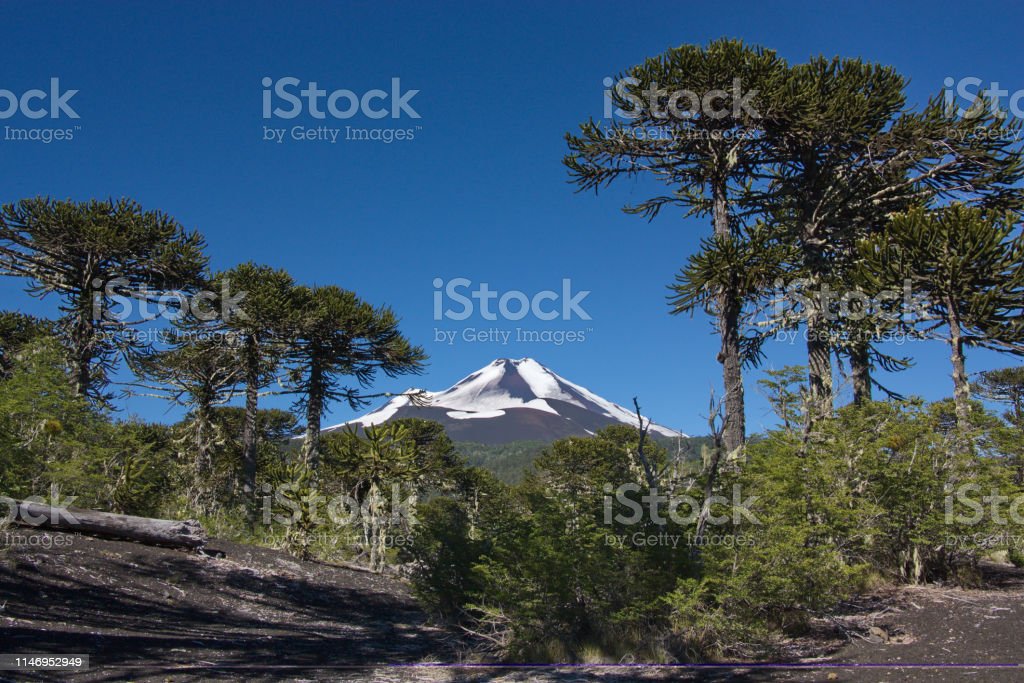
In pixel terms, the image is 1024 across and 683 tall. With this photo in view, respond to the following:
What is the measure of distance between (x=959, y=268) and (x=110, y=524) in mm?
15597

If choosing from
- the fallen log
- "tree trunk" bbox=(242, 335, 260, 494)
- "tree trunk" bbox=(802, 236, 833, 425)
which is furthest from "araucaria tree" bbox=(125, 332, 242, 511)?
"tree trunk" bbox=(802, 236, 833, 425)

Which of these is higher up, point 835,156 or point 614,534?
point 835,156

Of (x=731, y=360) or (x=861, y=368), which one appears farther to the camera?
(x=861, y=368)

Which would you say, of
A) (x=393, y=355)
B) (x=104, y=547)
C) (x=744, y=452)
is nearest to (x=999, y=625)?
(x=744, y=452)

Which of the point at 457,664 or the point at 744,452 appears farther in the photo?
the point at 744,452

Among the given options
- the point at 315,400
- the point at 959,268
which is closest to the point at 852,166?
the point at 959,268

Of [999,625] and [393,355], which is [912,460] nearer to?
Answer: [999,625]

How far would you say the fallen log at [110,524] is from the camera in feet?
28.0

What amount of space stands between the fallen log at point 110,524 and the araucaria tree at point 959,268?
13688 millimetres

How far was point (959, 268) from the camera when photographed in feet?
43.2

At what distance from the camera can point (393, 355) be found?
22.0 meters

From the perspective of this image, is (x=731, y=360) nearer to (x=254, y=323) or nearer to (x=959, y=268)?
(x=959, y=268)

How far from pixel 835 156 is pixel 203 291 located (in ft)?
55.0

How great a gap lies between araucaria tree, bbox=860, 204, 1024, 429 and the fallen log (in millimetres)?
13688
